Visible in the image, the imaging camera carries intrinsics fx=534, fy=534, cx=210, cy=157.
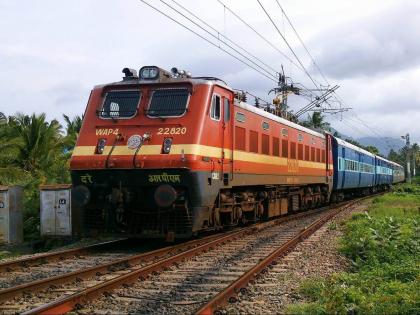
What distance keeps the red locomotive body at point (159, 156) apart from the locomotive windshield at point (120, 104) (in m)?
0.02

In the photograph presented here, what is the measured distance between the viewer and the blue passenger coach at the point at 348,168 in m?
26.9

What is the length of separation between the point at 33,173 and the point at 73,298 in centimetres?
1885

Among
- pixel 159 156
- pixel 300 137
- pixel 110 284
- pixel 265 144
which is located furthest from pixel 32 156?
pixel 110 284

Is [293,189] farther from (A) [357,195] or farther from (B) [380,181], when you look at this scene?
(B) [380,181]

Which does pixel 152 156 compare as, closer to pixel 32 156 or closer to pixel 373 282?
pixel 373 282

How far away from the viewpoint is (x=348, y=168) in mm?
29922

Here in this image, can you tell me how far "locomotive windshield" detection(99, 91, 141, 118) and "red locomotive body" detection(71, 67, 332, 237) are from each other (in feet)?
0.07

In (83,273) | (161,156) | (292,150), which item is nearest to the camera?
(83,273)

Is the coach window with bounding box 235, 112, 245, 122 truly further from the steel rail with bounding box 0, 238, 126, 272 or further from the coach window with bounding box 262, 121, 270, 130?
the steel rail with bounding box 0, 238, 126, 272

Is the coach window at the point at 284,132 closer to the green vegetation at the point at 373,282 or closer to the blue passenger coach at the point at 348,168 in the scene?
the green vegetation at the point at 373,282

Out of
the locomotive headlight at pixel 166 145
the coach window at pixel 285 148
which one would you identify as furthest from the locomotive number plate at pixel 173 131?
the coach window at pixel 285 148

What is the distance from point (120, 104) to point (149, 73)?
94cm

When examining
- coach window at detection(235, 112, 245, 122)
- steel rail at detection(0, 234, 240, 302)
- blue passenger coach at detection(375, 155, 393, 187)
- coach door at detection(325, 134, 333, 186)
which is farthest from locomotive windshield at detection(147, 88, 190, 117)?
blue passenger coach at detection(375, 155, 393, 187)

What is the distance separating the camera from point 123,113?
11.6 meters
